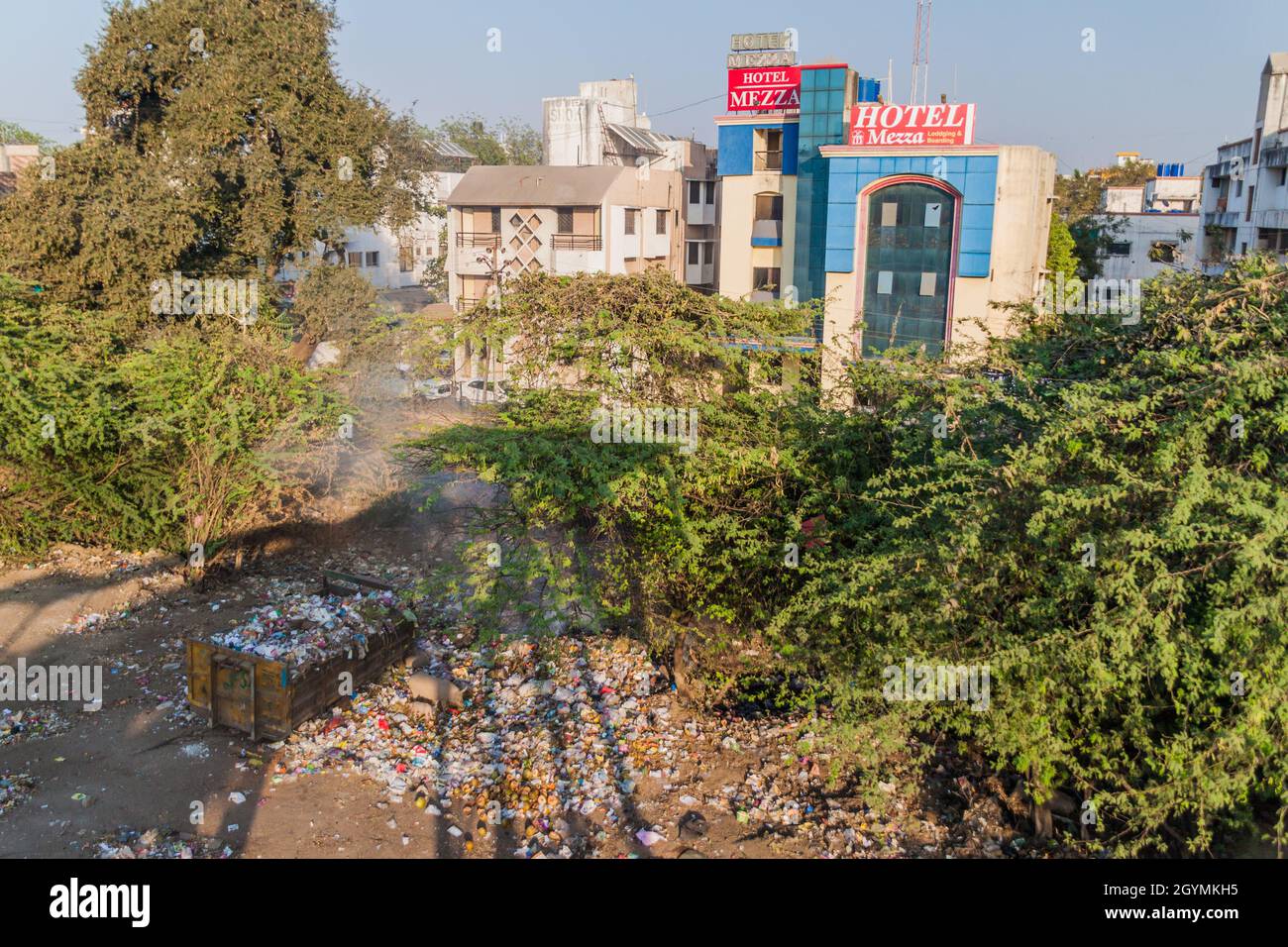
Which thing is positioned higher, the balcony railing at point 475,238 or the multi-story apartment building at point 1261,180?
the multi-story apartment building at point 1261,180

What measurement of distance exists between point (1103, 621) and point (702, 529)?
4008 millimetres

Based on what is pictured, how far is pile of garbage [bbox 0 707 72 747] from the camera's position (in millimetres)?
9102

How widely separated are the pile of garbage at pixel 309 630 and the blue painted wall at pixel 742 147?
19.0 metres

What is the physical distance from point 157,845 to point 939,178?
68.1 ft

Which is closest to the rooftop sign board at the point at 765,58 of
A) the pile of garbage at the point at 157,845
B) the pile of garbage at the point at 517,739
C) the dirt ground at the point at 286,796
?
the dirt ground at the point at 286,796

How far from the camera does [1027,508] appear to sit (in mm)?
6441

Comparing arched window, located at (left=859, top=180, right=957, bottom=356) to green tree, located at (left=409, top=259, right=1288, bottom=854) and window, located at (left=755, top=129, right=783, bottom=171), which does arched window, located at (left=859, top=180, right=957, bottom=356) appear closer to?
window, located at (left=755, top=129, right=783, bottom=171)

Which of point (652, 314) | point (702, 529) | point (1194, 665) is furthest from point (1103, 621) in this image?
point (652, 314)

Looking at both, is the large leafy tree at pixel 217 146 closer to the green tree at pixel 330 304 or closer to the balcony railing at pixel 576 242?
the green tree at pixel 330 304

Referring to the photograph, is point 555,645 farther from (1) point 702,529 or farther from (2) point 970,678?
(2) point 970,678

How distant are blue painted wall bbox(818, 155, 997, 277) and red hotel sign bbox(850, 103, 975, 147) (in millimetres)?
434

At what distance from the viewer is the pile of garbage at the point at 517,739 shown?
8016 mm

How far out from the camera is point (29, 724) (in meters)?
9.32
